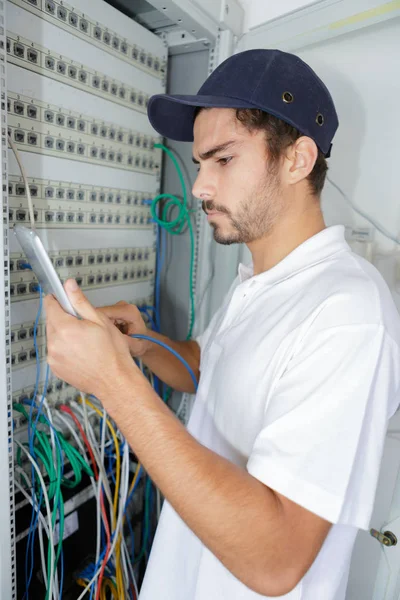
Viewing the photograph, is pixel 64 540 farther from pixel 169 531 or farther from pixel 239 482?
pixel 239 482

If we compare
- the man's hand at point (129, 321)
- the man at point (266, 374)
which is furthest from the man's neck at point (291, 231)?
the man's hand at point (129, 321)

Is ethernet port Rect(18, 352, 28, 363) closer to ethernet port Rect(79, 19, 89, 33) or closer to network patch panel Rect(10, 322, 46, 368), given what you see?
network patch panel Rect(10, 322, 46, 368)

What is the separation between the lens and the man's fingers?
661 mm

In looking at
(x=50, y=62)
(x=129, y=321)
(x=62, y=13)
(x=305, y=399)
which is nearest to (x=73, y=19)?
(x=62, y=13)

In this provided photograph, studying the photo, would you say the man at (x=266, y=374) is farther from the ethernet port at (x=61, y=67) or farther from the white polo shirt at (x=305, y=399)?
the ethernet port at (x=61, y=67)

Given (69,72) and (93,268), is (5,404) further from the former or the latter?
(69,72)

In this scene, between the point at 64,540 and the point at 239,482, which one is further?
the point at 64,540

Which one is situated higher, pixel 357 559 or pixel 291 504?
pixel 291 504

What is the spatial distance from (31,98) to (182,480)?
86cm

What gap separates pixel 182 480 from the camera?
580mm

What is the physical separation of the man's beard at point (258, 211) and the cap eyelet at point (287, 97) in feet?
0.46

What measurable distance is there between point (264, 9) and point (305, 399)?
120 centimetres

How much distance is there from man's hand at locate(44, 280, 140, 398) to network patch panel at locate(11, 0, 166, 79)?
67 centimetres

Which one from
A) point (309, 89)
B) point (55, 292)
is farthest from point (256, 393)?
point (309, 89)
